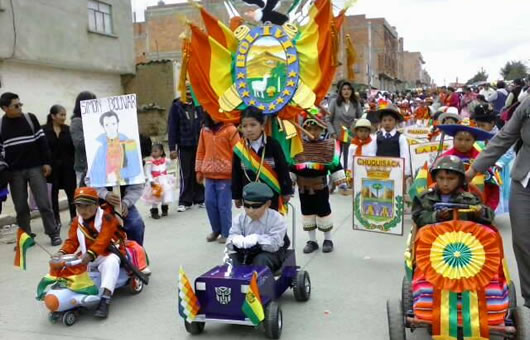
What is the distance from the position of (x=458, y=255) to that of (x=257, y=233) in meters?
1.62

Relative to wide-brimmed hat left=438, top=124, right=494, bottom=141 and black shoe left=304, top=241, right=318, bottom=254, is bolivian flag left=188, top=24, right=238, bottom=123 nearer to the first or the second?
black shoe left=304, top=241, right=318, bottom=254

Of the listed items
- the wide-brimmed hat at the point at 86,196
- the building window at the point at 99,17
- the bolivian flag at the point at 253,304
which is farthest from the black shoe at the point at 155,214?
the building window at the point at 99,17

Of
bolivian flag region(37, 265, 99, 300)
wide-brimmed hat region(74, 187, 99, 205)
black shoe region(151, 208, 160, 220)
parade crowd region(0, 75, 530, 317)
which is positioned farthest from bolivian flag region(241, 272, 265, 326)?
black shoe region(151, 208, 160, 220)

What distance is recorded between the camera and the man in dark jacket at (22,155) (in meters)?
6.34

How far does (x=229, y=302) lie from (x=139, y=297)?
1.39 metres

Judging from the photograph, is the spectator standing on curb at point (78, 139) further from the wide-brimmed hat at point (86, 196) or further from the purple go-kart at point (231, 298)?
the purple go-kart at point (231, 298)

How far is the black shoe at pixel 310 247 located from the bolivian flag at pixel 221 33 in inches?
89.5

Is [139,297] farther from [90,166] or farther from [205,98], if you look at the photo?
[205,98]

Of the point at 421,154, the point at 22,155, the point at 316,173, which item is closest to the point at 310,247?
the point at 316,173

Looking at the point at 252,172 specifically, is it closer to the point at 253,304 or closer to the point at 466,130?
the point at 253,304

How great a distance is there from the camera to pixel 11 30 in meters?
14.1

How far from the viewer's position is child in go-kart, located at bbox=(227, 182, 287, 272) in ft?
13.8

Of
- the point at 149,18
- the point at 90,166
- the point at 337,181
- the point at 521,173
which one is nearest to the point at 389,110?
the point at 337,181

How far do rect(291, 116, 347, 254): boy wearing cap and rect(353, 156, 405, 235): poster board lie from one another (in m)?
0.26
